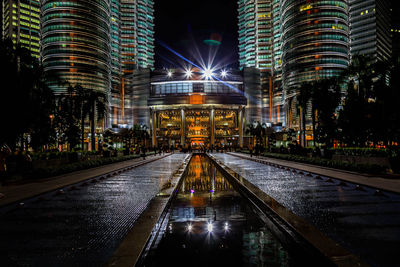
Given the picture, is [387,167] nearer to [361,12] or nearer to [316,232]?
[316,232]

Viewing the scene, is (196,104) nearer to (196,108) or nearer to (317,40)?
(196,108)

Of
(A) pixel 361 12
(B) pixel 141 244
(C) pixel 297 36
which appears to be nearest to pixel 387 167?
(B) pixel 141 244

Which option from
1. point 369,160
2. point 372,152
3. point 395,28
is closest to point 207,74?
point 395,28

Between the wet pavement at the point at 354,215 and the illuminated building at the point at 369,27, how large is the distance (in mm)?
140768

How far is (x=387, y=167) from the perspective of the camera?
63.1 feet

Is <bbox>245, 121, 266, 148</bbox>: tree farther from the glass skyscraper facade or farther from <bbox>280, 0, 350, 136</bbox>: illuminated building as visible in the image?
the glass skyscraper facade

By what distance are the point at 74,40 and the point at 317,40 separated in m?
85.1

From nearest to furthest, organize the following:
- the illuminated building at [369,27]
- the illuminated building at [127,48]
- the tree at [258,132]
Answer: the tree at [258,132]
the illuminated building at [369,27]
the illuminated building at [127,48]

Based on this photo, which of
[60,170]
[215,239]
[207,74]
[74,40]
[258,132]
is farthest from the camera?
[207,74]

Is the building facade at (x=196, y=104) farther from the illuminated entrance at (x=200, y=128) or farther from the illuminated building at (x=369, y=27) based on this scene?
→ the illuminated building at (x=369, y=27)

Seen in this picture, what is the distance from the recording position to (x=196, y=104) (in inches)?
4985

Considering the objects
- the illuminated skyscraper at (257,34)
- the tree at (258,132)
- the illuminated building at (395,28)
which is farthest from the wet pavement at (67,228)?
the illuminated building at (395,28)

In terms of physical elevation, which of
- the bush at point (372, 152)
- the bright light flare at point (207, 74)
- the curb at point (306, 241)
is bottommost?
the curb at point (306, 241)

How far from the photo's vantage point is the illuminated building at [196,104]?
12900 centimetres
